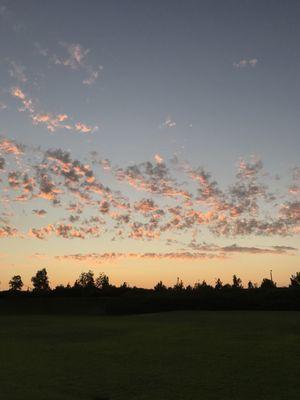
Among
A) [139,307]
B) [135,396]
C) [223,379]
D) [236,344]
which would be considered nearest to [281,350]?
[236,344]

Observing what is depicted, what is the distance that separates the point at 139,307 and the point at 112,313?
3.61 metres

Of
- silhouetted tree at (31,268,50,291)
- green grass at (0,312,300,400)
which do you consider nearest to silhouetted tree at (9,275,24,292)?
silhouetted tree at (31,268,50,291)

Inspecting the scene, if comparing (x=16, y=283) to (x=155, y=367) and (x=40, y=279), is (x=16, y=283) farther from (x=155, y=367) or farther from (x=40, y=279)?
(x=155, y=367)

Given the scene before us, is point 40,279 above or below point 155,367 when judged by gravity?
above

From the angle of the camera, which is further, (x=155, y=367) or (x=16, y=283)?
(x=16, y=283)

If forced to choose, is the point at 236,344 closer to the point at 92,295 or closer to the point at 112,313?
the point at 112,313

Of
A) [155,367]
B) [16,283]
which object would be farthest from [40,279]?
[155,367]

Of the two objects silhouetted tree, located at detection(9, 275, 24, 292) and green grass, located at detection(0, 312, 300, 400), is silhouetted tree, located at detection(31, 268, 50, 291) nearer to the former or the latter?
silhouetted tree, located at detection(9, 275, 24, 292)

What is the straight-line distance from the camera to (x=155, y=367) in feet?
50.8

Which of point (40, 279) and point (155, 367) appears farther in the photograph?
point (40, 279)

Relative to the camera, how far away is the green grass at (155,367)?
472 inches

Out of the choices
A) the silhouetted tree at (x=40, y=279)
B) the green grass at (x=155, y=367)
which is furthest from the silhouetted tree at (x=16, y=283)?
the green grass at (x=155, y=367)

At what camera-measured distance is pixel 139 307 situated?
5781 centimetres

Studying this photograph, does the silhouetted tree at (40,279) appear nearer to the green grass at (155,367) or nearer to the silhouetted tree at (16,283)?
the silhouetted tree at (16,283)
